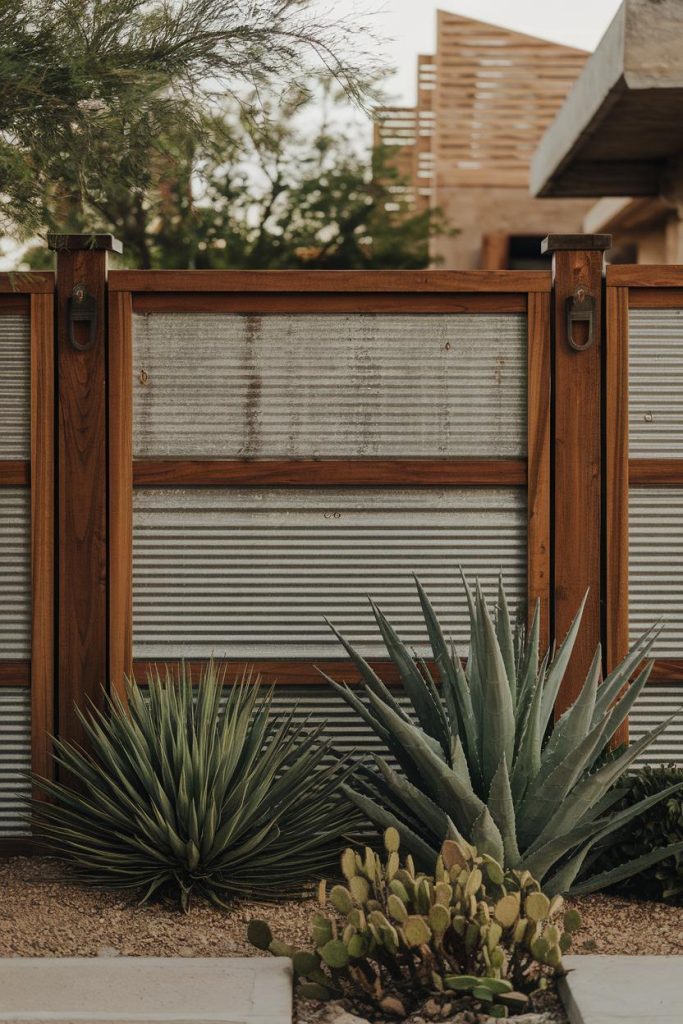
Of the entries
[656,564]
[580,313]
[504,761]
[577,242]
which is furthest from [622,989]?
[577,242]

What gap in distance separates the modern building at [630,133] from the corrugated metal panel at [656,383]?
203cm

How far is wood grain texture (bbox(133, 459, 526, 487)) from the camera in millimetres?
4695

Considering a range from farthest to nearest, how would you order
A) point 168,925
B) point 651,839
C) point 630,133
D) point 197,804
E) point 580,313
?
point 630,133 < point 580,313 < point 651,839 < point 197,804 < point 168,925

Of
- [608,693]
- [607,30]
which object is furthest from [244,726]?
[607,30]

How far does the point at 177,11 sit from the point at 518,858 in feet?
10.3

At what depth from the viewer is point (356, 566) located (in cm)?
471

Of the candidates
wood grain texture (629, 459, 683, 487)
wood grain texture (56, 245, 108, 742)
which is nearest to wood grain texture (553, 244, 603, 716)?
wood grain texture (629, 459, 683, 487)

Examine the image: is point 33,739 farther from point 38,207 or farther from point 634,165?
point 634,165

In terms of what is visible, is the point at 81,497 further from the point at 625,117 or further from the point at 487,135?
the point at 487,135

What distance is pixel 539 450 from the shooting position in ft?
15.3

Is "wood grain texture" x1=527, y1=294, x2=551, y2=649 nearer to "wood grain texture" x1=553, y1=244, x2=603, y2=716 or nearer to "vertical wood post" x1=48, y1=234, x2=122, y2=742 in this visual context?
"wood grain texture" x1=553, y1=244, x2=603, y2=716

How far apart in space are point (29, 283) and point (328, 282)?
1.14 m

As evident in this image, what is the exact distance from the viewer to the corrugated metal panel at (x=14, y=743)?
4.70m

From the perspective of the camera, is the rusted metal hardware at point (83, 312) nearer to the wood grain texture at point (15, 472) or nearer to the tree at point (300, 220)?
the wood grain texture at point (15, 472)
